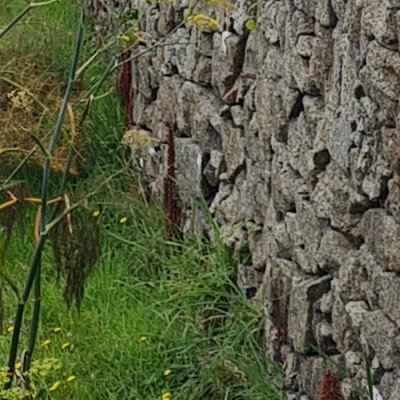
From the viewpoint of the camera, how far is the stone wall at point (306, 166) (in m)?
3.14

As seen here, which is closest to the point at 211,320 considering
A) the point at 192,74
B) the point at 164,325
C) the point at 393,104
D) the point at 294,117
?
the point at 164,325

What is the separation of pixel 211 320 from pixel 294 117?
840 millimetres

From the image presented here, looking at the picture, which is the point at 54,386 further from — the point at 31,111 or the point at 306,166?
the point at 31,111

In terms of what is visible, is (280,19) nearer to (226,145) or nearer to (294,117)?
(294,117)

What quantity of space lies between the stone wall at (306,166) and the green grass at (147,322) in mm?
109

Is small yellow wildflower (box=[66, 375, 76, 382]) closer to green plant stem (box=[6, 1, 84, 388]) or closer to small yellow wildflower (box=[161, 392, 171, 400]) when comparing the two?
small yellow wildflower (box=[161, 392, 171, 400])

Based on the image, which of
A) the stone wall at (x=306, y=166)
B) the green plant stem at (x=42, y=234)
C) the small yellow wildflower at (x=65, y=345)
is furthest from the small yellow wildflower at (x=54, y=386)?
the green plant stem at (x=42, y=234)

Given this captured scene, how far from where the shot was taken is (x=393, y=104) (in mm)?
3027

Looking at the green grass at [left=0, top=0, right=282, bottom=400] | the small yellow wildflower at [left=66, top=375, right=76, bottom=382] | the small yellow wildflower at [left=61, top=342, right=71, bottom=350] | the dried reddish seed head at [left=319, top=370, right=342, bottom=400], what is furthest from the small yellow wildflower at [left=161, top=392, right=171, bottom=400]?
the dried reddish seed head at [left=319, top=370, right=342, bottom=400]

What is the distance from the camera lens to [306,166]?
12.3 feet

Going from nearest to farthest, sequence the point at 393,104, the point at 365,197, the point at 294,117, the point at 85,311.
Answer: the point at 393,104 < the point at 365,197 < the point at 294,117 < the point at 85,311

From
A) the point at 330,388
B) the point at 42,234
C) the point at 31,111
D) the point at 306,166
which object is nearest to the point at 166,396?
the point at 330,388

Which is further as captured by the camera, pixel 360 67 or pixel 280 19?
pixel 280 19

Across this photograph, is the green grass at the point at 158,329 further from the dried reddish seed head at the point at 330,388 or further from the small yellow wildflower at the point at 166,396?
the dried reddish seed head at the point at 330,388
